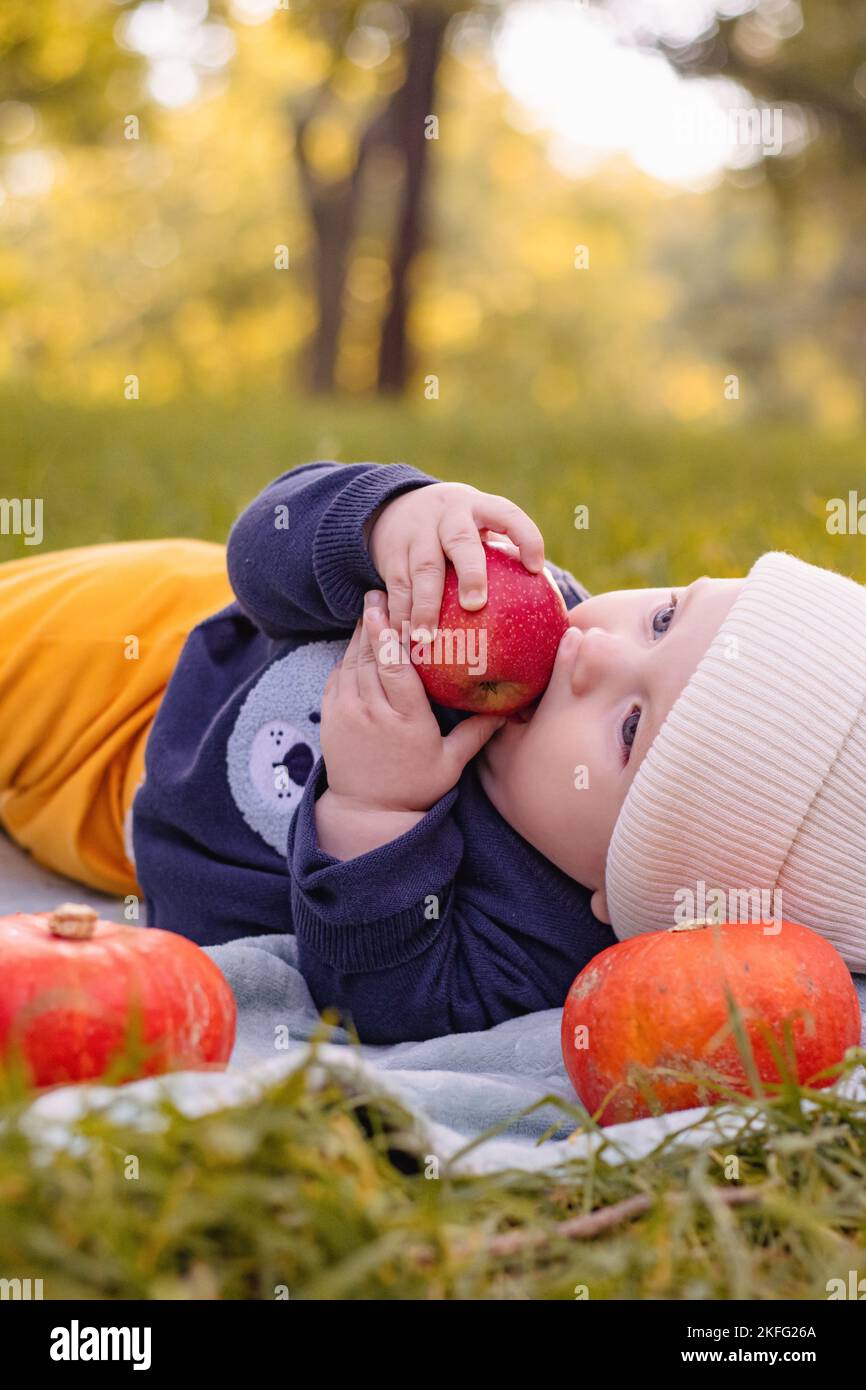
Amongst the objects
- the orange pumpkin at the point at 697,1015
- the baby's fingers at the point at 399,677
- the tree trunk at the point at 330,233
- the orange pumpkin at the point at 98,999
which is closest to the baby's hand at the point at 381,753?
the baby's fingers at the point at 399,677

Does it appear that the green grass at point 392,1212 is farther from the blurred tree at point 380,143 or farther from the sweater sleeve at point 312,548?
the blurred tree at point 380,143

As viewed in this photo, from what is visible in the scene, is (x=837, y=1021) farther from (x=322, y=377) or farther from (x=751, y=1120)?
(x=322, y=377)

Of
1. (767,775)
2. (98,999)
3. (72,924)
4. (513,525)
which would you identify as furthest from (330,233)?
(98,999)

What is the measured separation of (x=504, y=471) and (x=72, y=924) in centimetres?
555

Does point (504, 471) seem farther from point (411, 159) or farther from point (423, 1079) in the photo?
point (411, 159)

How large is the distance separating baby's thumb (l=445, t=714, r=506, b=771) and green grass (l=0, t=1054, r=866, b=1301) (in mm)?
926

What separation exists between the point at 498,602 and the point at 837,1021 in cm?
89

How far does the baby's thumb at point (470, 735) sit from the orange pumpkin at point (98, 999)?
0.79 m

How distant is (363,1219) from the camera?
1.30 m

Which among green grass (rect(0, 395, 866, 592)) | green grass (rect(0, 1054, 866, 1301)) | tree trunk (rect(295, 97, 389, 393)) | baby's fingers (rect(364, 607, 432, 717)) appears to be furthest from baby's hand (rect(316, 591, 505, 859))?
tree trunk (rect(295, 97, 389, 393))

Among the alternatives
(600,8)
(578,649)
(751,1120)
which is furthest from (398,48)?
(751,1120)

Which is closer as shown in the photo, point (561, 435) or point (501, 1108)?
point (501, 1108)

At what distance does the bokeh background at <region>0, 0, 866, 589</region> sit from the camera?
643 cm
